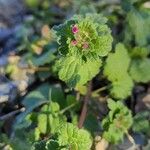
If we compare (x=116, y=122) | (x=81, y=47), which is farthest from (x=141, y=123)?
(x=81, y=47)

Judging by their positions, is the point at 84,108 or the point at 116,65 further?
the point at 116,65

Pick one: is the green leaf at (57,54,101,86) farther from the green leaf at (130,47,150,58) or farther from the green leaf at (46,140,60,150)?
the green leaf at (130,47,150,58)

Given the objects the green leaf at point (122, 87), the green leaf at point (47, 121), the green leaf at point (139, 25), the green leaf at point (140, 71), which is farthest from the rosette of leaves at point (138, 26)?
the green leaf at point (47, 121)

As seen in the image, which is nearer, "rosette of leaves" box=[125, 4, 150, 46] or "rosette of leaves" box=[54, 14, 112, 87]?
"rosette of leaves" box=[54, 14, 112, 87]

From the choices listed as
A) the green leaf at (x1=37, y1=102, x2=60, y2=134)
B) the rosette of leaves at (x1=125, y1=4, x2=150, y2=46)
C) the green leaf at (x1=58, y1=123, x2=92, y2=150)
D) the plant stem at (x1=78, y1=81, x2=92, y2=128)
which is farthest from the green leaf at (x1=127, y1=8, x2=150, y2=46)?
the green leaf at (x1=58, y1=123, x2=92, y2=150)

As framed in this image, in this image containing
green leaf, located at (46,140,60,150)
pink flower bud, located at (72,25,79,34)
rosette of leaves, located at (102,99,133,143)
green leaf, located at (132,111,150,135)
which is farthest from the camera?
green leaf, located at (132,111,150,135)

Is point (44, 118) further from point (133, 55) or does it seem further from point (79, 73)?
point (133, 55)

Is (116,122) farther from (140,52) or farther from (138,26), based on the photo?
(138,26)
